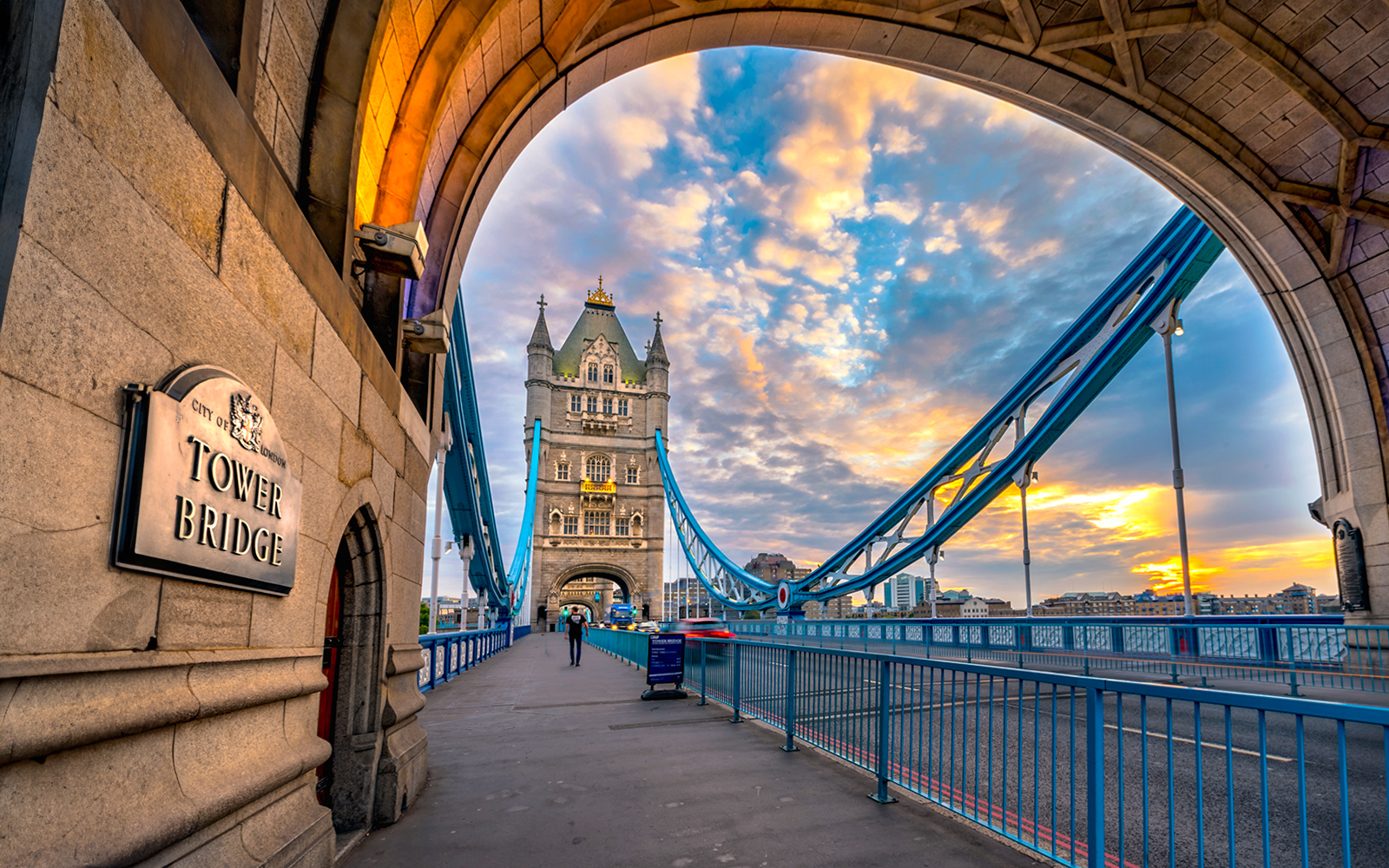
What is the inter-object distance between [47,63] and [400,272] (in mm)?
3240

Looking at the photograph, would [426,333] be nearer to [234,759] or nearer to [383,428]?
[383,428]

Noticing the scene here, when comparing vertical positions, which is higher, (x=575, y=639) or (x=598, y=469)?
(x=598, y=469)

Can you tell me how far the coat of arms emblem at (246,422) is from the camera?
243 cm

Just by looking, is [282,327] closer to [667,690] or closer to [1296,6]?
[667,690]

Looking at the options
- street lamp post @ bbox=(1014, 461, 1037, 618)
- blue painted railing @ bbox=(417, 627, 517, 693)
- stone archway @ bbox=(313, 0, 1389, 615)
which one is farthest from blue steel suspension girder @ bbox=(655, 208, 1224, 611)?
blue painted railing @ bbox=(417, 627, 517, 693)

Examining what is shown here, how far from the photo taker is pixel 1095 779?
3.39 meters

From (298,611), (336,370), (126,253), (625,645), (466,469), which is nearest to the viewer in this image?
(126,253)

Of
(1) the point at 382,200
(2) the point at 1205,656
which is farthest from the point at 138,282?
(2) the point at 1205,656

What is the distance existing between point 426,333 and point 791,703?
4735 millimetres

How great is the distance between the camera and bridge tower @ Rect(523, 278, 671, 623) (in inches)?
2486

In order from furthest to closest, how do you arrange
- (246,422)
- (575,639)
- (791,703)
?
1. (575,639)
2. (791,703)
3. (246,422)

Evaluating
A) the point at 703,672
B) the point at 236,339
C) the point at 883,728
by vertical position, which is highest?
the point at 236,339

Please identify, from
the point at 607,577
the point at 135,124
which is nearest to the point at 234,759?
Answer: the point at 135,124

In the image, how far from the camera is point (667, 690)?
10.3m
